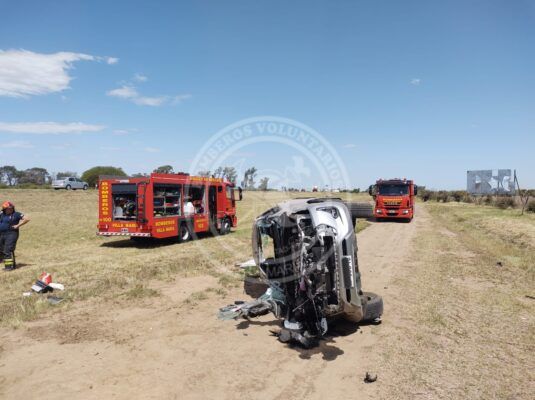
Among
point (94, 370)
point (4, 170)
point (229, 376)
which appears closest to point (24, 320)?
point (94, 370)

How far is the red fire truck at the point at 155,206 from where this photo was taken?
14086mm

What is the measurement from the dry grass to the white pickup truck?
4634 centimetres

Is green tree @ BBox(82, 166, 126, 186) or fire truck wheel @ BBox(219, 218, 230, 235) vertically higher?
green tree @ BBox(82, 166, 126, 186)

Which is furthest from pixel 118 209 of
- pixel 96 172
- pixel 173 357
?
pixel 96 172

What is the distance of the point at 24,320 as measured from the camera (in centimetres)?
646

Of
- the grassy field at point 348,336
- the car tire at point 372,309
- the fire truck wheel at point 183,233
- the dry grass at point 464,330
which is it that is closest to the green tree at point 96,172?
the fire truck wheel at point 183,233

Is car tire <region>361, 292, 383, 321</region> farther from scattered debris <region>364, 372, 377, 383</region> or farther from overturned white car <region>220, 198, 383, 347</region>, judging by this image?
scattered debris <region>364, 372, 377, 383</region>

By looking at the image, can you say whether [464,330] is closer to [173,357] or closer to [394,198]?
[173,357]

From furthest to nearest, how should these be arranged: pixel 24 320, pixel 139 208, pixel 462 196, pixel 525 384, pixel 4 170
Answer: pixel 4 170
pixel 462 196
pixel 139 208
pixel 24 320
pixel 525 384

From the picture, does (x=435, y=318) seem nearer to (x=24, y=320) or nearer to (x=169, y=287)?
(x=169, y=287)

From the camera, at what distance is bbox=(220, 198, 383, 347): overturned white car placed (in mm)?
5445

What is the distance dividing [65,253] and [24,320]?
7.25m

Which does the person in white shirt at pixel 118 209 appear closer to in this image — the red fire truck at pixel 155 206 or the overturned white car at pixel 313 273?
the red fire truck at pixel 155 206

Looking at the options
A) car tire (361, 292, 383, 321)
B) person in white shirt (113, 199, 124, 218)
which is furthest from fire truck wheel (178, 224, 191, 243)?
car tire (361, 292, 383, 321)
